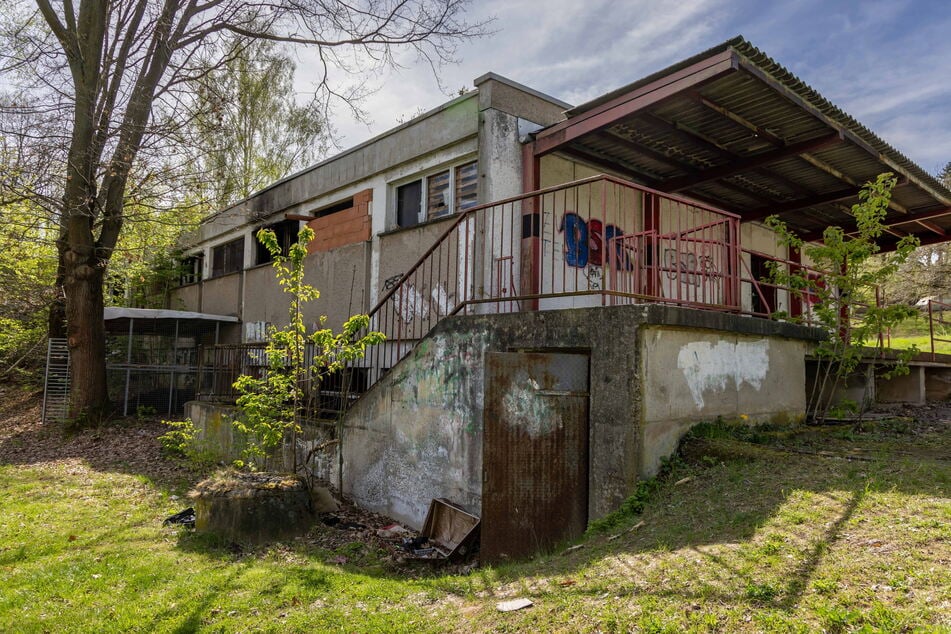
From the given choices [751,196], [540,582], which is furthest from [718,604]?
[751,196]

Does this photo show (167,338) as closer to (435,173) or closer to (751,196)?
(435,173)

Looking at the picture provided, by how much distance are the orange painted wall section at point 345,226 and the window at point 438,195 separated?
0.72 metres

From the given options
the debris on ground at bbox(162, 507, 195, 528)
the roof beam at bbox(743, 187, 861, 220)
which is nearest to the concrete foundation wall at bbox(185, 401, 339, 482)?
the debris on ground at bbox(162, 507, 195, 528)

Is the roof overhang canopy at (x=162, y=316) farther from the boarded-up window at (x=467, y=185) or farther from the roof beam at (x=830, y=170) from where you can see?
the roof beam at (x=830, y=170)

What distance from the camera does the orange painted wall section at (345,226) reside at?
10852mm

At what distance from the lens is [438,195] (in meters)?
9.61

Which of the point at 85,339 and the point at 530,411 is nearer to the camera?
the point at 530,411

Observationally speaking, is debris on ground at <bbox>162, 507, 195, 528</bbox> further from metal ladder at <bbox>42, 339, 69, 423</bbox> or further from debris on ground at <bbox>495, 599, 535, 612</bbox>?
metal ladder at <bbox>42, 339, 69, 423</bbox>

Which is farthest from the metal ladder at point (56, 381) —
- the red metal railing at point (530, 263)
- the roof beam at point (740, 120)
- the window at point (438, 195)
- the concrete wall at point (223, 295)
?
the roof beam at point (740, 120)

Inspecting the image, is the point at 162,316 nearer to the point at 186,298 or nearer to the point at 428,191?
the point at 186,298

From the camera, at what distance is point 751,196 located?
35.7 ft

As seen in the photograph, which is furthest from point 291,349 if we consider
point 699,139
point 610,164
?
point 699,139

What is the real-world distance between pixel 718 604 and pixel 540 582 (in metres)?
1.32

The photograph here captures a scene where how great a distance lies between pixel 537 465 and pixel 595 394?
2.73 feet
